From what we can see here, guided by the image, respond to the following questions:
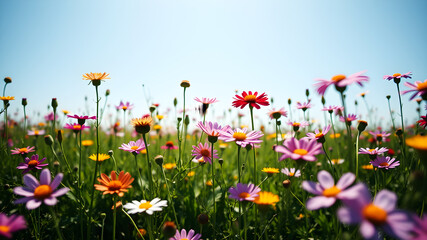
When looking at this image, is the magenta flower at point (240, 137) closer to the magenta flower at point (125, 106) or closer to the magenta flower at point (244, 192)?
the magenta flower at point (244, 192)

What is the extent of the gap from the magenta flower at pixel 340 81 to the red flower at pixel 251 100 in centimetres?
40

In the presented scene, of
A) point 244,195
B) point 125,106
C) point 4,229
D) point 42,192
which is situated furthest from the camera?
point 125,106

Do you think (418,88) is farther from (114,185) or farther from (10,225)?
(10,225)

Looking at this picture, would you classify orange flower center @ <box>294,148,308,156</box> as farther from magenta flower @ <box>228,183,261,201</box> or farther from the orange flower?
the orange flower

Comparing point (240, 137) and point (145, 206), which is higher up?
point (240, 137)

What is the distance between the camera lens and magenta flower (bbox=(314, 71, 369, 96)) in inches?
34.3

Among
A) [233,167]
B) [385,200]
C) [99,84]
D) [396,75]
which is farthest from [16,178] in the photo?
[396,75]

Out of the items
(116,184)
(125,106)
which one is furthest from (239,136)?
(125,106)

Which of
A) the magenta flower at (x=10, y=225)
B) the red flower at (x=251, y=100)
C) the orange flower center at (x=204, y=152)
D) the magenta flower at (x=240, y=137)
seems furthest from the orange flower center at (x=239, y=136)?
the magenta flower at (x=10, y=225)

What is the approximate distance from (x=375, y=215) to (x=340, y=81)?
587mm

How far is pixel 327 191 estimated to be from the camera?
2.28 feet

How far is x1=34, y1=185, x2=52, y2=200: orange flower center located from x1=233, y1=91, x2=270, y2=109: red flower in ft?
→ 3.65

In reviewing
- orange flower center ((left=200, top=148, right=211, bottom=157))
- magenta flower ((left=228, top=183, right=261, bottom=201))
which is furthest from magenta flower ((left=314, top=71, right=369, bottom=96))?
orange flower center ((left=200, top=148, right=211, bottom=157))

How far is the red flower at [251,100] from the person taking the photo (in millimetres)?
1408
